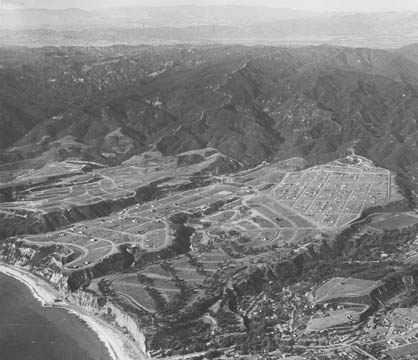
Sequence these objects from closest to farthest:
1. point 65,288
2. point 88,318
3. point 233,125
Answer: point 88,318
point 65,288
point 233,125

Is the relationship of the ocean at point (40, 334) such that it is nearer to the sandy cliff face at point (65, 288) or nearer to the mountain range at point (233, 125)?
the sandy cliff face at point (65, 288)

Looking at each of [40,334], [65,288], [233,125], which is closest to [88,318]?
[40,334]

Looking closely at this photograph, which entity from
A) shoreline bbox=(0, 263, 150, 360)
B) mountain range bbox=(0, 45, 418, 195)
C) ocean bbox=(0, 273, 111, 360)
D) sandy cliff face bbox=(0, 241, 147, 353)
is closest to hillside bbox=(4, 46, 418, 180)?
mountain range bbox=(0, 45, 418, 195)

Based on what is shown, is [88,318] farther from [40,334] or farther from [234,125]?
[234,125]

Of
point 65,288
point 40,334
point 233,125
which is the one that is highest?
point 233,125

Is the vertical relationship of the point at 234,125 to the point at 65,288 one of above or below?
above

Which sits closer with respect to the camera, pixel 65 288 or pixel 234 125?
pixel 65 288

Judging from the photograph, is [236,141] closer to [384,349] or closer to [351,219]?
[351,219]

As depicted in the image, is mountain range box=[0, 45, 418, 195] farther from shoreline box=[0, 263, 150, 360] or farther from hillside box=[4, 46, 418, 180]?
shoreline box=[0, 263, 150, 360]
